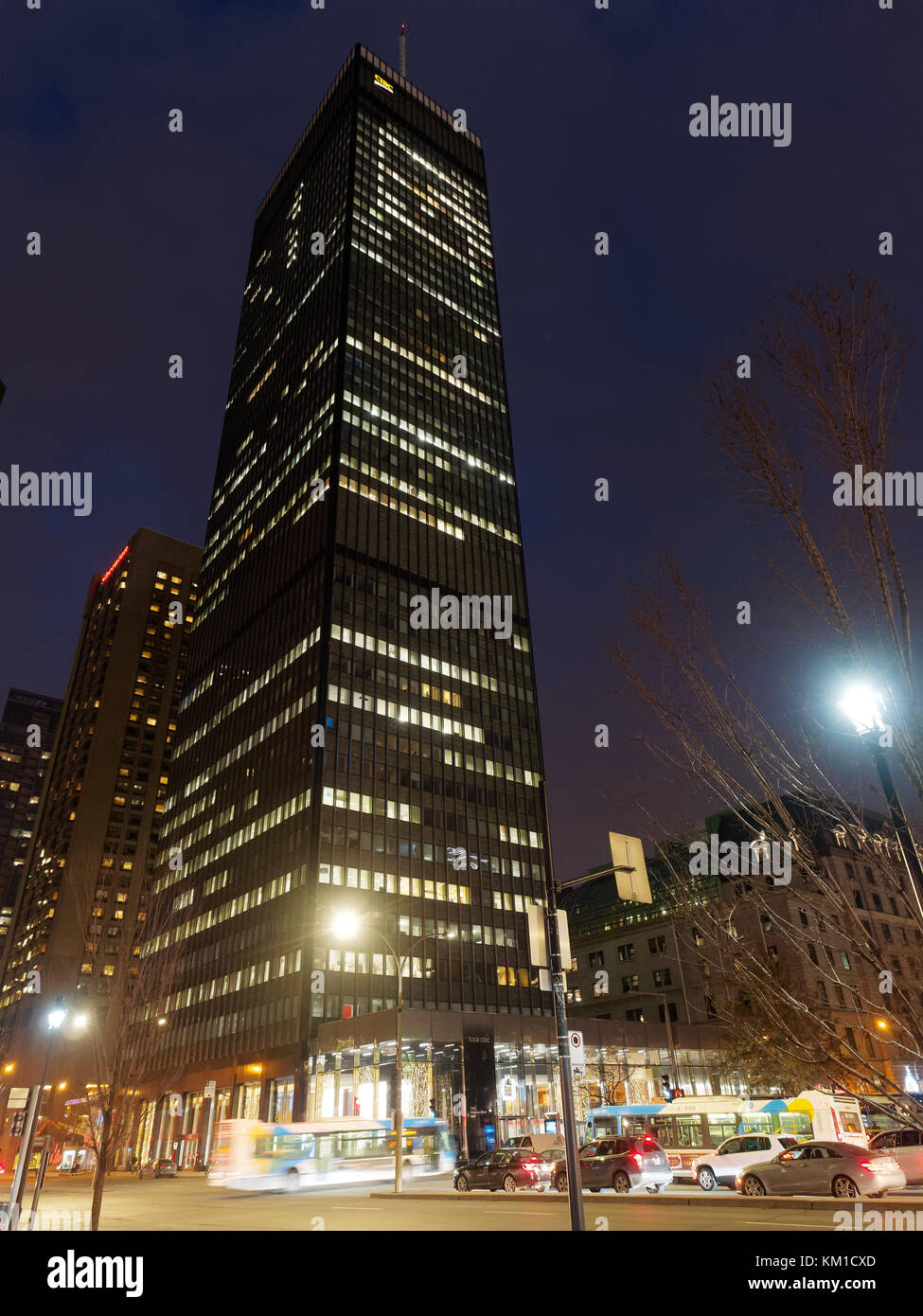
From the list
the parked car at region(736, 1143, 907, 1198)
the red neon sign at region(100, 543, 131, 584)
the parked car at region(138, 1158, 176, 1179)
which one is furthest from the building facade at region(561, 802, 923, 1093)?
the red neon sign at region(100, 543, 131, 584)

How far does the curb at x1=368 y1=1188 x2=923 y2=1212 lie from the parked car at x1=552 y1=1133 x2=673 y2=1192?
19.0 inches

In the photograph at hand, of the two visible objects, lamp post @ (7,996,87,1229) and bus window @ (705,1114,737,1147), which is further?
bus window @ (705,1114,737,1147)

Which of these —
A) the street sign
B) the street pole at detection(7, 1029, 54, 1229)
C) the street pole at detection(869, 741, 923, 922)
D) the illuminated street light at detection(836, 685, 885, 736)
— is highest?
the illuminated street light at detection(836, 685, 885, 736)

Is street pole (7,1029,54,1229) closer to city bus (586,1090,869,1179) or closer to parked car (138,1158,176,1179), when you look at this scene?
city bus (586,1090,869,1179)

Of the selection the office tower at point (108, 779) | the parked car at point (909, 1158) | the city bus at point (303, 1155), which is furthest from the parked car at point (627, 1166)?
the office tower at point (108, 779)

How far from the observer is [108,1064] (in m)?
21.8

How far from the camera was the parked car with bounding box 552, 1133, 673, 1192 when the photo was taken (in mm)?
24469

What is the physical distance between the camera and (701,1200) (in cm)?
2103

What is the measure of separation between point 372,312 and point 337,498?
104 ft

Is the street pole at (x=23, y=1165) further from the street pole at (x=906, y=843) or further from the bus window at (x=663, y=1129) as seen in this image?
the bus window at (x=663, y=1129)

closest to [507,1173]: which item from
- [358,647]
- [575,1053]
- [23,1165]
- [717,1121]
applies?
[717,1121]

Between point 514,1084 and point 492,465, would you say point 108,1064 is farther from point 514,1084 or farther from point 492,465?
point 492,465

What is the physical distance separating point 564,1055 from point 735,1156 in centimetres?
1558

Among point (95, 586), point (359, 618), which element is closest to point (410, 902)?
point (359, 618)
